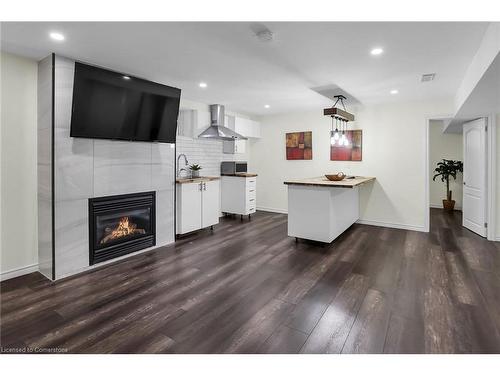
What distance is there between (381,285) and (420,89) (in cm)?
315

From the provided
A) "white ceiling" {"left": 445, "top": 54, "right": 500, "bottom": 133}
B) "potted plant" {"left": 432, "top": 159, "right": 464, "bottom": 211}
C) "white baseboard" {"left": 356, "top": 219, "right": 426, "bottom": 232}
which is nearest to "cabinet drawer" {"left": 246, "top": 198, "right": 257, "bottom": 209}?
"white baseboard" {"left": 356, "top": 219, "right": 426, "bottom": 232}

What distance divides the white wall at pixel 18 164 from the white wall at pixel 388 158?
491 centimetres

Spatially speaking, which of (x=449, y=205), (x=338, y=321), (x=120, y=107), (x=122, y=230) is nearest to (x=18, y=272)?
(x=122, y=230)

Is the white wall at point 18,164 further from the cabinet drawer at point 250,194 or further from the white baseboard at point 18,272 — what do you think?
the cabinet drawer at point 250,194

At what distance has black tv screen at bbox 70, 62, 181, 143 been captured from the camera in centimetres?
306

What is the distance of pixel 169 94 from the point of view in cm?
397

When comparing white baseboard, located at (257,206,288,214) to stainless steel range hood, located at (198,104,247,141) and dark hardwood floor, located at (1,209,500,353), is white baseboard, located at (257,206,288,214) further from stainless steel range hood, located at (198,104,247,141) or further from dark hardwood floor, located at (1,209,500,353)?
dark hardwood floor, located at (1,209,500,353)

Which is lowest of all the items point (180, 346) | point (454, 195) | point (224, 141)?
point (180, 346)

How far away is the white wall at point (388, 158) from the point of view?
196 inches

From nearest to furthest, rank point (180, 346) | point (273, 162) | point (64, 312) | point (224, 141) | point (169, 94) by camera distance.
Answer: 1. point (180, 346)
2. point (64, 312)
3. point (169, 94)
4. point (224, 141)
5. point (273, 162)

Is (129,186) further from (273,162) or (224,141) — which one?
(273,162)

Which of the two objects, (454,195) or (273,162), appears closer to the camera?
(273,162)

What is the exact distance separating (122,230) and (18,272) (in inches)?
44.0
